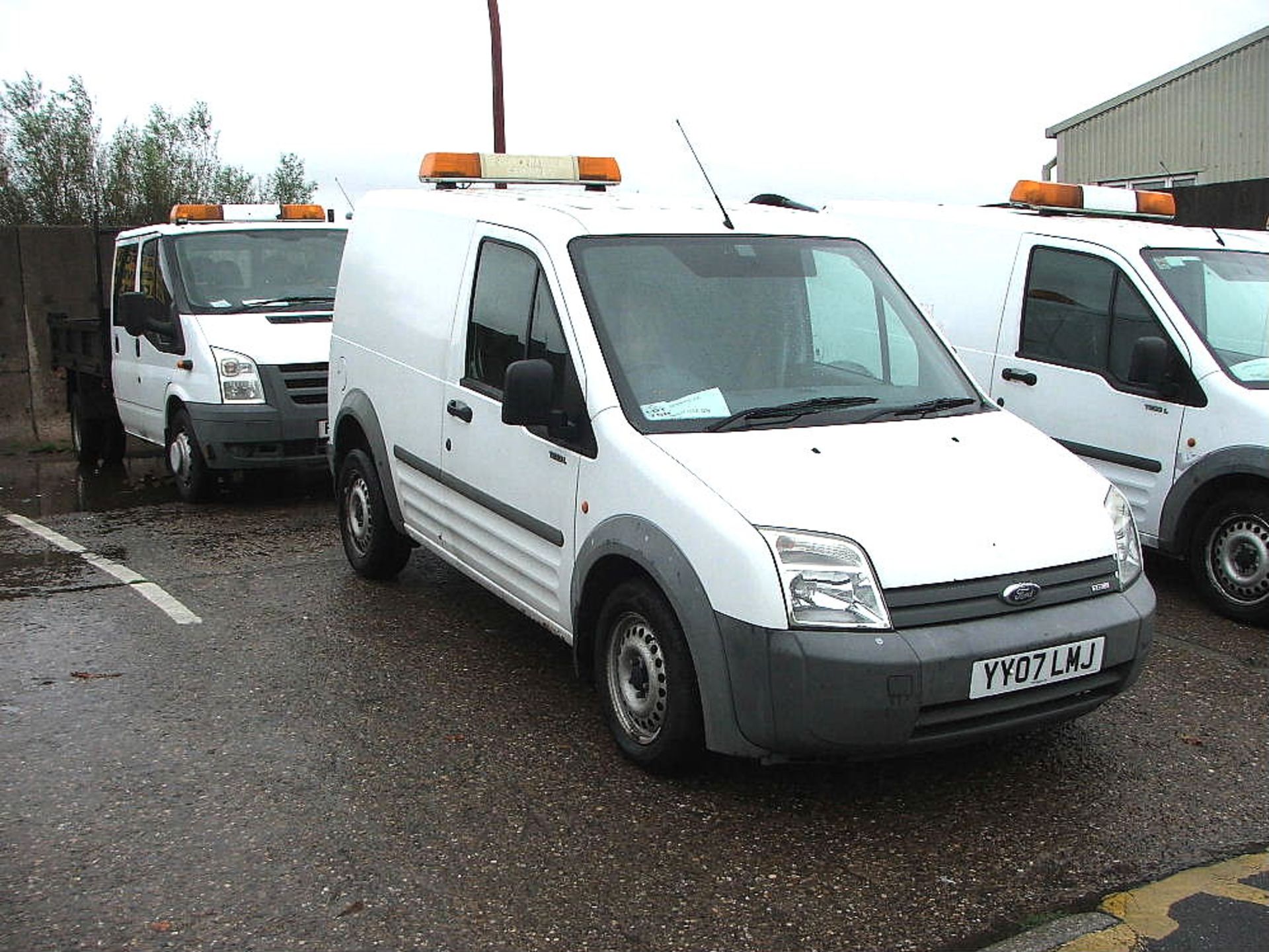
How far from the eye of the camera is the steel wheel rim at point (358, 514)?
6879 millimetres

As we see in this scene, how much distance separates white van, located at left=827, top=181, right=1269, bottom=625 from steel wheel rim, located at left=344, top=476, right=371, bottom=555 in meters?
2.87

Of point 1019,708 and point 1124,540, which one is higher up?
point 1124,540

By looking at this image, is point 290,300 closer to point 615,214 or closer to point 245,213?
point 245,213

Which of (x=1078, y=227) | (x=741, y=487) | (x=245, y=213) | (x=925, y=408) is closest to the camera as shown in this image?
(x=741, y=487)

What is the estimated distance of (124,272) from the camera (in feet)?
35.5

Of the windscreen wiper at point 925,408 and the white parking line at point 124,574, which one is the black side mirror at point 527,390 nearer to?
the windscreen wiper at point 925,408

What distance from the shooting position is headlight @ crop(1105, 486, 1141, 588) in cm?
435

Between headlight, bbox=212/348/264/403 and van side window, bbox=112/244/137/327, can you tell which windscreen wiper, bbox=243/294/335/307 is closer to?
headlight, bbox=212/348/264/403

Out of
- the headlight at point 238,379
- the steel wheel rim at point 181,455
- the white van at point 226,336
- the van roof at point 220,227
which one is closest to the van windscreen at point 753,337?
the white van at point 226,336

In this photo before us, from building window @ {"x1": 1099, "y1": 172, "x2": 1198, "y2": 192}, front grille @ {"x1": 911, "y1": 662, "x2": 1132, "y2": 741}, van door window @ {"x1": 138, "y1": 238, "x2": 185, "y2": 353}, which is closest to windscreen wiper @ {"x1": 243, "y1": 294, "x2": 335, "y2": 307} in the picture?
van door window @ {"x1": 138, "y1": 238, "x2": 185, "y2": 353}

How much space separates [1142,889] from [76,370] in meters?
10.7

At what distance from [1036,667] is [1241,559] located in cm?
296

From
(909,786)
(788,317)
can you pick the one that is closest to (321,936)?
(909,786)

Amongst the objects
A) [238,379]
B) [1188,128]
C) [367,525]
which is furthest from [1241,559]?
[1188,128]
